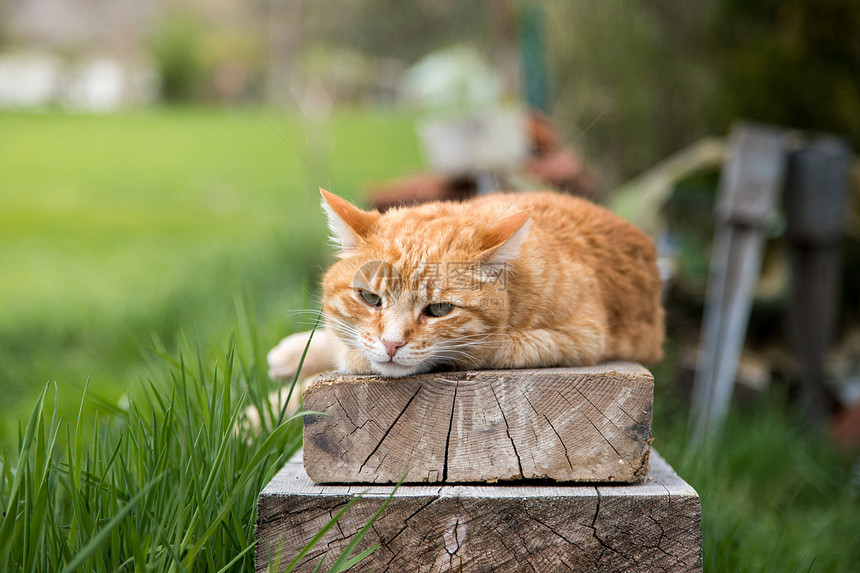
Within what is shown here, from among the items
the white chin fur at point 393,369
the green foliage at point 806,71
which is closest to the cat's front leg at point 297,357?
the white chin fur at point 393,369

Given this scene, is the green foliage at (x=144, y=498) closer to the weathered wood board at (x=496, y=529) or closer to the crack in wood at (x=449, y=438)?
the weathered wood board at (x=496, y=529)

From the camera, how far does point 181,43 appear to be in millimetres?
20812

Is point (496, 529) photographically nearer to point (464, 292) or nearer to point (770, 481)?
point (464, 292)

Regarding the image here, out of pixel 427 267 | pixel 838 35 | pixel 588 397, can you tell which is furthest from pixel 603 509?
pixel 838 35

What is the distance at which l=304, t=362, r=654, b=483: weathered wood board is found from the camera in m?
1.66

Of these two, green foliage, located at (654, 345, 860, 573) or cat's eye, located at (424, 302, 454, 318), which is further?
green foliage, located at (654, 345, 860, 573)

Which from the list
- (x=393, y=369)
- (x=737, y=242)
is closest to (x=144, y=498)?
(x=393, y=369)

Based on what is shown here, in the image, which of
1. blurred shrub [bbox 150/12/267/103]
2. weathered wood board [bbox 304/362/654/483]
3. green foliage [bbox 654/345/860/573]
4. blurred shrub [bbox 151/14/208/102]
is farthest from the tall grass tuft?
blurred shrub [bbox 151/14/208/102]

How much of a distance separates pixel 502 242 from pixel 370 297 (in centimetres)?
37

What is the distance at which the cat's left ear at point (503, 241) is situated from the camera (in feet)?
5.72

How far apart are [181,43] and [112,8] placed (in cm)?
252

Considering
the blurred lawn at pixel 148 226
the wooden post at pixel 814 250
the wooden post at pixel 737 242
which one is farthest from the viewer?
the blurred lawn at pixel 148 226

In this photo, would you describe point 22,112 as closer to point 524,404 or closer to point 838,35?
point 838,35

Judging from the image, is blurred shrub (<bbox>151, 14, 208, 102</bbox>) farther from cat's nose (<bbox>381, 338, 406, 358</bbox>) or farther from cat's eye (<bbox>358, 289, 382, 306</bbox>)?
cat's nose (<bbox>381, 338, 406, 358</bbox>)
